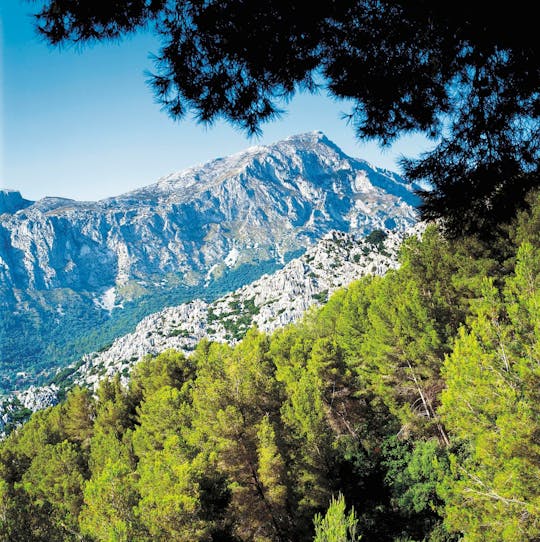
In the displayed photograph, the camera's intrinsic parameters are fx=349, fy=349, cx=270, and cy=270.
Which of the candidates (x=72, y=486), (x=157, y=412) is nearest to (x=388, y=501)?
(x=157, y=412)

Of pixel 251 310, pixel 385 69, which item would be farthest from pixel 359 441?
pixel 251 310

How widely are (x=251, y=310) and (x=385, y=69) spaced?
124m

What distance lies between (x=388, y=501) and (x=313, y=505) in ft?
17.3

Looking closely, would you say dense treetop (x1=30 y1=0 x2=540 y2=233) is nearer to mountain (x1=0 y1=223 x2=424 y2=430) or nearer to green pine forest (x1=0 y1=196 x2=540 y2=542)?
green pine forest (x1=0 y1=196 x2=540 y2=542)

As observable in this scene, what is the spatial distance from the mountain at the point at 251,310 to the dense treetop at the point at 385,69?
9441cm

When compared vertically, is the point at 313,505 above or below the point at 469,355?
below

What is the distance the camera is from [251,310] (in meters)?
126

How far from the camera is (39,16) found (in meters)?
3.67

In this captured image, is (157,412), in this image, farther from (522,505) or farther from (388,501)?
(522,505)

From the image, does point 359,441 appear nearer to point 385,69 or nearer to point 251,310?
point 385,69

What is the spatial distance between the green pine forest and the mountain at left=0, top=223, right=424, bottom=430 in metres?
76.3

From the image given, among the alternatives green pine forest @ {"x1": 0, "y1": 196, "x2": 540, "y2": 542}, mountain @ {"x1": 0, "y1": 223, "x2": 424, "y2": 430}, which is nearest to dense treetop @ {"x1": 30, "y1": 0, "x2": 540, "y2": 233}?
green pine forest @ {"x1": 0, "y1": 196, "x2": 540, "y2": 542}

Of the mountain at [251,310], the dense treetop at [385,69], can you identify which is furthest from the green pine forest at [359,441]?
the mountain at [251,310]

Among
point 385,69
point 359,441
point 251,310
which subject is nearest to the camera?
point 385,69
